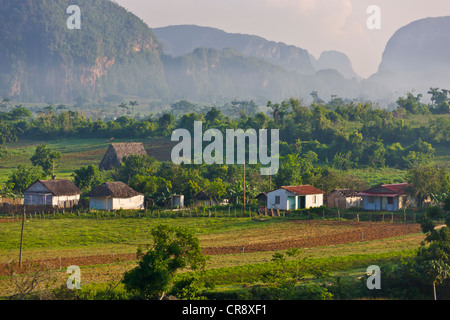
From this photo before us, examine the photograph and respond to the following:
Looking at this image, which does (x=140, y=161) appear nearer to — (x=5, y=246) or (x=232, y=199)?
(x=232, y=199)

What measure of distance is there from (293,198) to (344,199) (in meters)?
4.25

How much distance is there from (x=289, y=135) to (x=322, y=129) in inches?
164

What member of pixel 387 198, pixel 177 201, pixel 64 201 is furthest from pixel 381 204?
pixel 64 201

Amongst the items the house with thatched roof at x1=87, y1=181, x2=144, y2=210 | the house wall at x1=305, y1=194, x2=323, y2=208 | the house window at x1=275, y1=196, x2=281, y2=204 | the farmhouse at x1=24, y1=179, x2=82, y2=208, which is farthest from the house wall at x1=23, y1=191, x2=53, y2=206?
the house wall at x1=305, y1=194, x2=323, y2=208

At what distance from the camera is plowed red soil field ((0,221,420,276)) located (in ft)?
91.2

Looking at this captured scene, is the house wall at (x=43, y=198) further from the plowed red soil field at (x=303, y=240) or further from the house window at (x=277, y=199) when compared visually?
the plowed red soil field at (x=303, y=240)

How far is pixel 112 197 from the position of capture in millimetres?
45594

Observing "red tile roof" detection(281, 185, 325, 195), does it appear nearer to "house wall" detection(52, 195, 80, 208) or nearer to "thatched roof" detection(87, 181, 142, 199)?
"thatched roof" detection(87, 181, 142, 199)

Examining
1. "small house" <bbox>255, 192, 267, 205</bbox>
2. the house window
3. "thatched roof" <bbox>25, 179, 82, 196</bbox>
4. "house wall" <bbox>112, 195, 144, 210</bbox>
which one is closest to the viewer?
the house window

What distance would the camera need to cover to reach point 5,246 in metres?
31.4

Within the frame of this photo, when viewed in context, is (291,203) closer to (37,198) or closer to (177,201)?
(177,201)

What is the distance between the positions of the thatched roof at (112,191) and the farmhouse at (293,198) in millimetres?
10594

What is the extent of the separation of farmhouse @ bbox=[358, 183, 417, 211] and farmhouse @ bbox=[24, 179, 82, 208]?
21.8 m
